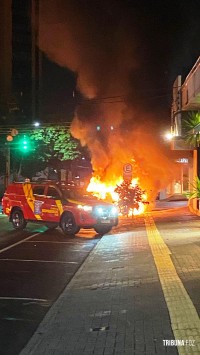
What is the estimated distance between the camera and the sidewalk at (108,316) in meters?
4.64

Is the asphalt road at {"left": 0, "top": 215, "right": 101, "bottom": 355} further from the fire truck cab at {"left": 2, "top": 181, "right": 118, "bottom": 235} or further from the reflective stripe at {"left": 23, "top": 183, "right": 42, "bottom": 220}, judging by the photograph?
the reflective stripe at {"left": 23, "top": 183, "right": 42, "bottom": 220}

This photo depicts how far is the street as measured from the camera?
5.00 m

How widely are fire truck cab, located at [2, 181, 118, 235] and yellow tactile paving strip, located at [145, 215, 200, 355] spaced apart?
261 inches

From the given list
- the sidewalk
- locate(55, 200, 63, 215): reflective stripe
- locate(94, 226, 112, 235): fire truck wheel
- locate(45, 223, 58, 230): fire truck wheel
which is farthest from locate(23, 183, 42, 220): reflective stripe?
the sidewalk

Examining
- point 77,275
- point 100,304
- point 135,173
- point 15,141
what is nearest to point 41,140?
point 15,141

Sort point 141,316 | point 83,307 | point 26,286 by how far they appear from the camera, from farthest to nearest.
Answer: point 26,286 < point 83,307 < point 141,316

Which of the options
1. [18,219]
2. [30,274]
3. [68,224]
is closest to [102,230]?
Answer: [68,224]

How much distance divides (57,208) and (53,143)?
17.3 meters

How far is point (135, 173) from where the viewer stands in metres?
29.3

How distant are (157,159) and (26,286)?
2310 cm

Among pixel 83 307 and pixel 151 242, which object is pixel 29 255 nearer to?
pixel 151 242

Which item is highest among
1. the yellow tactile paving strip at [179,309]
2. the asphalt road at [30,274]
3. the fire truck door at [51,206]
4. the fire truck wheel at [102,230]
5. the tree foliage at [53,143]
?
the tree foliage at [53,143]

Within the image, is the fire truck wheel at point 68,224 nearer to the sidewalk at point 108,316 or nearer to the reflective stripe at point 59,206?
the reflective stripe at point 59,206

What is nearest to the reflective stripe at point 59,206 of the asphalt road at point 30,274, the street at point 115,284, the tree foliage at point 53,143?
the asphalt road at point 30,274
